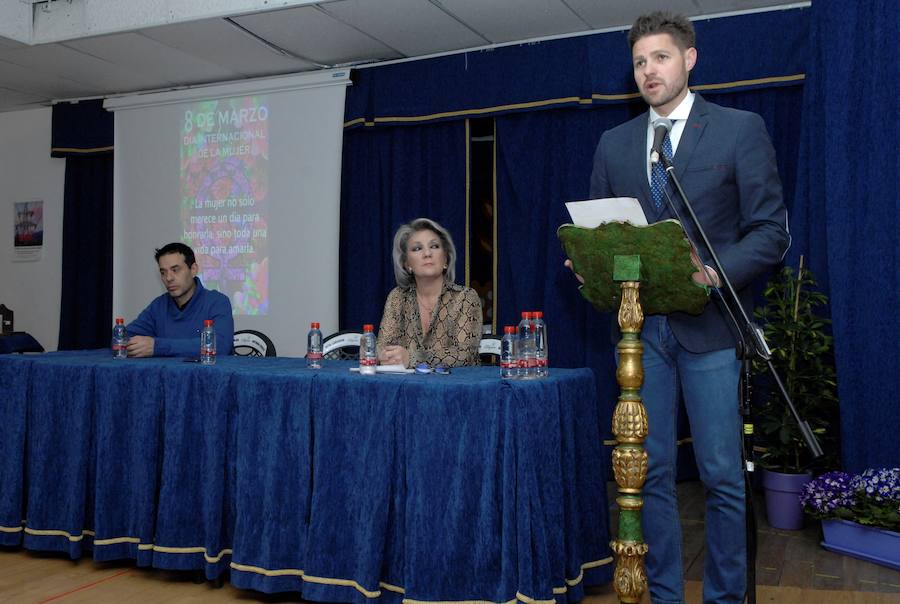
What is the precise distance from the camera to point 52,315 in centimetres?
675

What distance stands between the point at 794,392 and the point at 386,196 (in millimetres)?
2937

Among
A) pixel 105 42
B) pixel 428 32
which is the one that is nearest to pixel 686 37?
pixel 428 32

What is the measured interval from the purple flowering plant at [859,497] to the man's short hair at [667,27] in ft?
7.36

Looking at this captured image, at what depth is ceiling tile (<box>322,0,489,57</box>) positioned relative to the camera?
450cm

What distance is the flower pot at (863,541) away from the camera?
10.3ft

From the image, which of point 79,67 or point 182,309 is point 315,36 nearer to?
point 79,67

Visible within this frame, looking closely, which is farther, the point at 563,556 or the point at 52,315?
the point at 52,315

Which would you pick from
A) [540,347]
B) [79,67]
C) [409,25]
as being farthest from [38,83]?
[540,347]

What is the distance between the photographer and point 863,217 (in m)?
3.67

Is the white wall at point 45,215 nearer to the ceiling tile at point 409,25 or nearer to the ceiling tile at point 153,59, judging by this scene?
the ceiling tile at point 153,59

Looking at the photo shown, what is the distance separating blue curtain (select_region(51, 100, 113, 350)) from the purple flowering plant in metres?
5.27

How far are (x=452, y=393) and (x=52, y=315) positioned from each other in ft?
18.0

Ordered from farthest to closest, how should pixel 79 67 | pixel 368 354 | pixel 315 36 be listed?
1. pixel 79 67
2. pixel 315 36
3. pixel 368 354

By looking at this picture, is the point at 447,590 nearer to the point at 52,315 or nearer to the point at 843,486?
the point at 843,486
